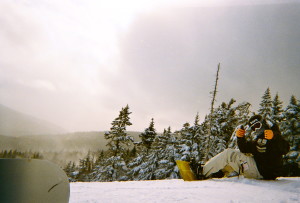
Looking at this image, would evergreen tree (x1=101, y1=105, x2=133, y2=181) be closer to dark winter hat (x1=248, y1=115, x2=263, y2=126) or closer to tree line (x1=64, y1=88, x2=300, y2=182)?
tree line (x1=64, y1=88, x2=300, y2=182)

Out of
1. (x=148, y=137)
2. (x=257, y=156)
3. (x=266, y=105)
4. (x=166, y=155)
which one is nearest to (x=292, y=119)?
(x=266, y=105)

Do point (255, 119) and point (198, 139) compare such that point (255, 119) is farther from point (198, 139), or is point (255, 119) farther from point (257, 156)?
point (198, 139)

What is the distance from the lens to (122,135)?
76.0ft

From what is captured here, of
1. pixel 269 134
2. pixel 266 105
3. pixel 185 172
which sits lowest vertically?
pixel 185 172

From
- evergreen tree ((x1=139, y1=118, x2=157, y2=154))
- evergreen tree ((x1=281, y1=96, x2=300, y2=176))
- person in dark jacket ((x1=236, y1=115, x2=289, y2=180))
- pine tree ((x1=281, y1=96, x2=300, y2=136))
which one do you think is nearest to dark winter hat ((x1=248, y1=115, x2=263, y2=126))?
person in dark jacket ((x1=236, y1=115, x2=289, y2=180))

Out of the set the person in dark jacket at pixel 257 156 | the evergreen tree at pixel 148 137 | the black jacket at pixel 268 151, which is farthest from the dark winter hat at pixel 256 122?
the evergreen tree at pixel 148 137

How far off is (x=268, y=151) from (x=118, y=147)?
66.4ft

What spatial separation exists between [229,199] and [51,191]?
252cm

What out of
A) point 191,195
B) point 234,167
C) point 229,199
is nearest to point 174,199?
point 191,195

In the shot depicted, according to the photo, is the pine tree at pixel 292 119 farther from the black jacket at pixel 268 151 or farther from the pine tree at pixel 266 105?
the black jacket at pixel 268 151

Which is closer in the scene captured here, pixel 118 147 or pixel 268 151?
pixel 268 151

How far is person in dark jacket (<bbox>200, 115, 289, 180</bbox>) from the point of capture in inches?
168

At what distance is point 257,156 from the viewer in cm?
442

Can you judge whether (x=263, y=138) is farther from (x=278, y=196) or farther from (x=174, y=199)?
(x=174, y=199)
